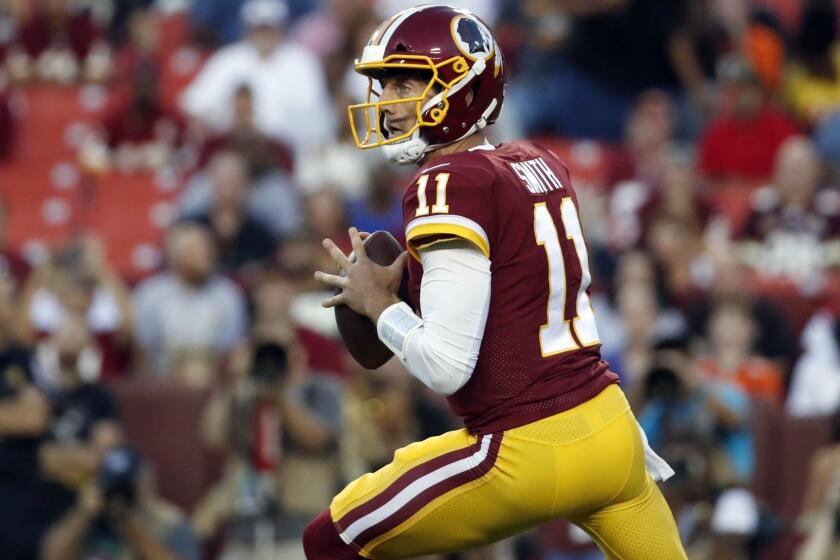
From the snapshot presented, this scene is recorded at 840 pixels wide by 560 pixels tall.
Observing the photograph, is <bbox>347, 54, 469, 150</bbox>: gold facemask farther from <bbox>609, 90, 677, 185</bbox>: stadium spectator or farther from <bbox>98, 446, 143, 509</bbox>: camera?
<bbox>609, 90, 677, 185</bbox>: stadium spectator

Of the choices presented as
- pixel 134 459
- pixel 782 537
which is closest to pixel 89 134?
pixel 134 459

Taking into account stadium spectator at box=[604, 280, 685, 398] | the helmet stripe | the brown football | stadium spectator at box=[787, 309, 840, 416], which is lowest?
stadium spectator at box=[787, 309, 840, 416]

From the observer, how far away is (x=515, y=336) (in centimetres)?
418

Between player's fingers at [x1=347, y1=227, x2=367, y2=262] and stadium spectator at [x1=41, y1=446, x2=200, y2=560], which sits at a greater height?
player's fingers at [x1=347, y1=227, x2=367, y2=262]

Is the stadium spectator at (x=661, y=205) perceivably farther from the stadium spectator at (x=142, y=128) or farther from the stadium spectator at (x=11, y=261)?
the stadium spectator at (x=11, y=261)

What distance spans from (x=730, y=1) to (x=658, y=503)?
8.28 meters

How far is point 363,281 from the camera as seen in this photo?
432 centimetres

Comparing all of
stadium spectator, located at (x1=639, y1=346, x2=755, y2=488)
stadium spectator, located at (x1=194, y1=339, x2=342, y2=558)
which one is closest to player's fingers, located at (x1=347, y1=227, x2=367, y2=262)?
stadium spectator, located at (x1=639, y1=346, x2=755, y2=488)

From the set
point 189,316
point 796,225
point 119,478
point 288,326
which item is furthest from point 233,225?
point 796,225

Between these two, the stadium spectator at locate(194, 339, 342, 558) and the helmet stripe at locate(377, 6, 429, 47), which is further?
the stadium spectator at locate(194, 339, 342, 558)

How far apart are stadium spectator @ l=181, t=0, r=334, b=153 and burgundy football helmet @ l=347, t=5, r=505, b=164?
6701 mm

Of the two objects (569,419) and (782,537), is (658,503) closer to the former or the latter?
(569,419)

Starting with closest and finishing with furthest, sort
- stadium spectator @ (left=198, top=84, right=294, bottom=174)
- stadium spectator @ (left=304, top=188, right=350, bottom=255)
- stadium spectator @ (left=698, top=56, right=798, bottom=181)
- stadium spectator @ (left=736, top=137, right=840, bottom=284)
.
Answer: stadium spectator @ (left=736, top=137, right=840, bottom=284) → stadium spectator @ (left=304, top=188, right=350, bottom=255) → stadium spectator @ (left=198, top=84, right=294, bottom=174) → stadium spectator @ (left=698, top=56, right=798, bottom=181)

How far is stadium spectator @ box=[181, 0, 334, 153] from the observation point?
11.3 meters
